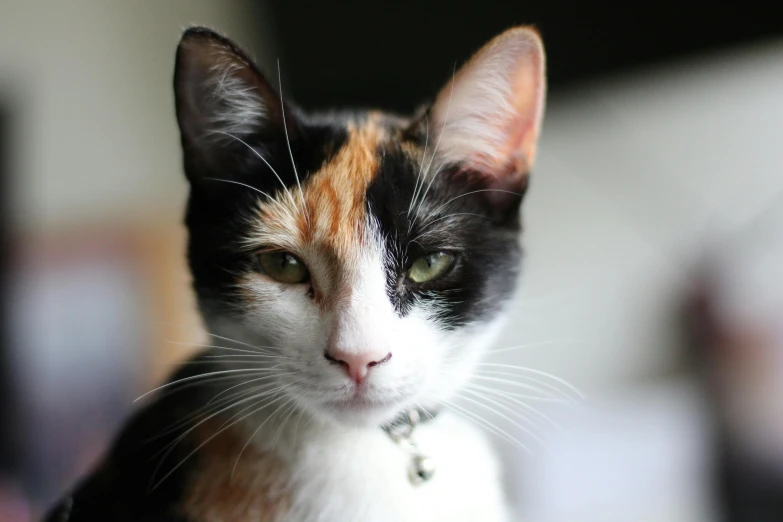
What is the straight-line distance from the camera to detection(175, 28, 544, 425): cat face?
66 cm

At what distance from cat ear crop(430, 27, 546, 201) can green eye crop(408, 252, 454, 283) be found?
13cm

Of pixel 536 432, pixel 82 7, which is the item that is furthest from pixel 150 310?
pixel 536 432

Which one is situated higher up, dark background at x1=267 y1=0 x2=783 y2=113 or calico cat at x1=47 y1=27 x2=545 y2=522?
dark background at x1=267 y1=0 x2=783 y2=113

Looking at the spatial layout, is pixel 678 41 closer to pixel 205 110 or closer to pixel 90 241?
pixel 205 110

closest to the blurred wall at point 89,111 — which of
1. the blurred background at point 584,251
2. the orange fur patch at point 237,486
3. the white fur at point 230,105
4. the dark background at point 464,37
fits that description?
the blurred background at point 584,251

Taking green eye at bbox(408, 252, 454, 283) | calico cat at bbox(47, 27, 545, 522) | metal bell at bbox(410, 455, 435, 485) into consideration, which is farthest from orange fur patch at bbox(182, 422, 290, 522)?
green eye at bbox(408, 252, 454, 283)

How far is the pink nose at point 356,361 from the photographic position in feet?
2.02

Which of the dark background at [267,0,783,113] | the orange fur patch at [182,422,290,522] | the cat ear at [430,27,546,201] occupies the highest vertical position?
the dark background at [267,0,783,113]

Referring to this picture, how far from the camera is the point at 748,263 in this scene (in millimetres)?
913

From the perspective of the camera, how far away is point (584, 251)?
42.1 inches

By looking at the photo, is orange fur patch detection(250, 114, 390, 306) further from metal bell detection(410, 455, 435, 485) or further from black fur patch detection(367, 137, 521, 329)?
metal bell detection(410, 455, 435, 485)

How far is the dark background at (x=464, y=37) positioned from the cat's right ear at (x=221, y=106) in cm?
25

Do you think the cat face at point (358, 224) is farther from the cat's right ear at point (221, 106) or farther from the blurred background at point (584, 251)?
the blurred background at point (584, 251)

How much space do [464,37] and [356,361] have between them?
61 centimetres
